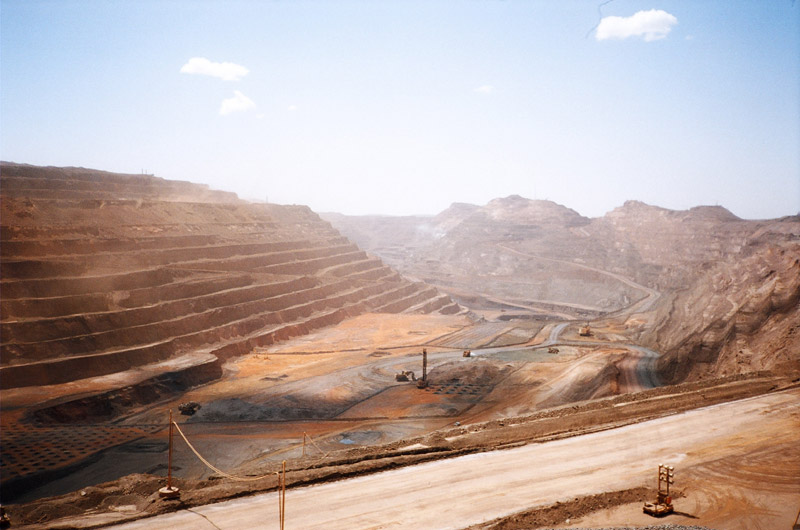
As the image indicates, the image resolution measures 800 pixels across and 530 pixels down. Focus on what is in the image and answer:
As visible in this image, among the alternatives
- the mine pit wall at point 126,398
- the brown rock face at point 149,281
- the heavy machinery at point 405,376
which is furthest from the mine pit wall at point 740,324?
the brown rock face at point 149,281

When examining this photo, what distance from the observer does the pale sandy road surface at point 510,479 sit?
12336 mm

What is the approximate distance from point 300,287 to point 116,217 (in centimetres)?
2044

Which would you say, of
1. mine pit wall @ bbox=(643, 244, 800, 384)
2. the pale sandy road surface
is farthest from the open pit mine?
mine pit wall @ bbox=(643, 244, 800, 384)

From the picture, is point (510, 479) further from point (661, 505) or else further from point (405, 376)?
point (405, 376)

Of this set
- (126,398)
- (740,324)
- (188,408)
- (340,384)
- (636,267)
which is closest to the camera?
(188,408)

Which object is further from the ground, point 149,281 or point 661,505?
point 149,281

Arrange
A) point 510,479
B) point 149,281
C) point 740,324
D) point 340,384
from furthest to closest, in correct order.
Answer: point 149,281 < point 340,384 < point 740,324 < point 510,479

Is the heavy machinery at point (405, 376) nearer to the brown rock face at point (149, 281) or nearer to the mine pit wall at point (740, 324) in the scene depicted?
the brown rock face at point (149, 281)

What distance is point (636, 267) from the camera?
317 feet

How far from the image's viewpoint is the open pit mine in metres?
13.5

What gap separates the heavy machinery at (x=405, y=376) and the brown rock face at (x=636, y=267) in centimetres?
1839

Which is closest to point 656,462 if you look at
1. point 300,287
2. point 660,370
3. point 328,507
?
point 328,507

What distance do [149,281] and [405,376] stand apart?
2463cm

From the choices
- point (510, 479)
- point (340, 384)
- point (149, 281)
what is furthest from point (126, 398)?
point (510, 479)
